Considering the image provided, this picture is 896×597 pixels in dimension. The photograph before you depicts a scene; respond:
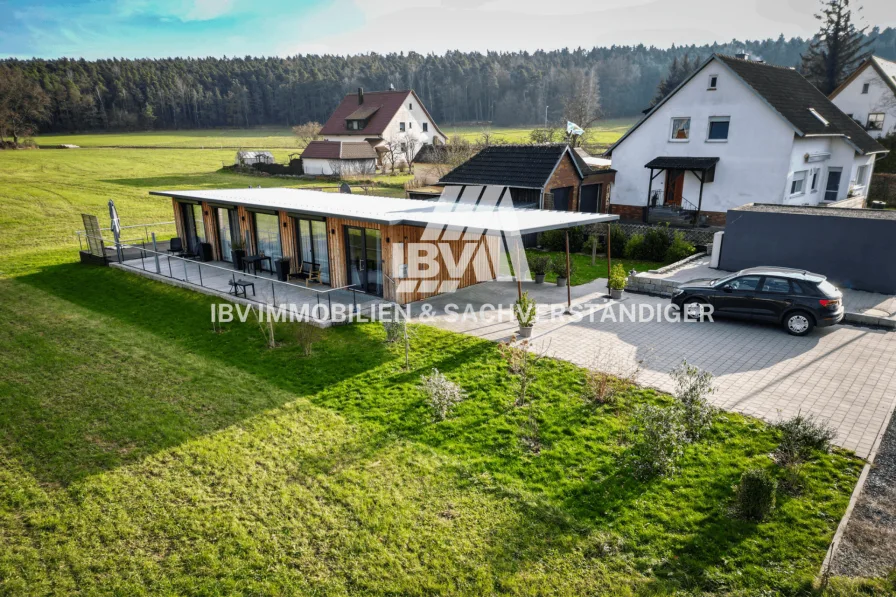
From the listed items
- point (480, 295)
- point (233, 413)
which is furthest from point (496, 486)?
point (480, 295)

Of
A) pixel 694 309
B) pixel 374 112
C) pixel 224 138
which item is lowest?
pixel 694 309

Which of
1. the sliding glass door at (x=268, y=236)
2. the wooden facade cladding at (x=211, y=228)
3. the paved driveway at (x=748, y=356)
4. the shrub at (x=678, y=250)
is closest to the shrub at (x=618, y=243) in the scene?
the shrub at (x=678, y=250)

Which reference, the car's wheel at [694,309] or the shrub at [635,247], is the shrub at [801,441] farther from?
the shrub at [635,247]

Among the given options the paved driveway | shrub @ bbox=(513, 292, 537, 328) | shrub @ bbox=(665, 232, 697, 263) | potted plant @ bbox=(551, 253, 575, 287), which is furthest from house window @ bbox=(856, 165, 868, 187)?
shrub @ bbox=(513, 292, 537, 328)

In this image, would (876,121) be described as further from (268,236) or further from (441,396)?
(441,396)

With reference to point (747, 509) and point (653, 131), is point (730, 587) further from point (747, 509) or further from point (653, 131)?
point (653, 131)

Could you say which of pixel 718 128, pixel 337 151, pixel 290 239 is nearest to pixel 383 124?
pixel 337 151
